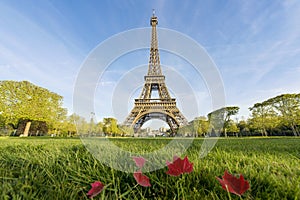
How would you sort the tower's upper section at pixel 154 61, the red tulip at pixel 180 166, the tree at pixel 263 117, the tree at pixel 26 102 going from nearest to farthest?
the red tulip at pixel 180 166 → the tree at pixel 26 102 → the tower's upper section at pixel 154 61 → the tree at pixel 263 117

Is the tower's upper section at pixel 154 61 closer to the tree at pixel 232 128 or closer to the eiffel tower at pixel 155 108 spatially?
the eiffel tower at pixel 155 108

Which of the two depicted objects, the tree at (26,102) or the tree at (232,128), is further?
the tree at (232,128)

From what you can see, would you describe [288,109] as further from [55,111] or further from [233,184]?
[55,111]

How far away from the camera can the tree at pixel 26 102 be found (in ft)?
52.2

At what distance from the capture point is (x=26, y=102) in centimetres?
1669

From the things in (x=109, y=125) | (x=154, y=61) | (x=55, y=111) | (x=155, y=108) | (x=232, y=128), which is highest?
(x=154, y=61)

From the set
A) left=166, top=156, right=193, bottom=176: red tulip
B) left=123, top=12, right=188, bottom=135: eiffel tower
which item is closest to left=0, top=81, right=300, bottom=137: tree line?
left=123, top=12, right=188, bottom=135: eiffel tower

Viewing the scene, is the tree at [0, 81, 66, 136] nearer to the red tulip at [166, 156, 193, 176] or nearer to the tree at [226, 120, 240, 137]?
the red tulip at [166, 156, 193, 176]

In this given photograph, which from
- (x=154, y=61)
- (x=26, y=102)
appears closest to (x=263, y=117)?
(x=154, y=61)

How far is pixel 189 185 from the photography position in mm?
655

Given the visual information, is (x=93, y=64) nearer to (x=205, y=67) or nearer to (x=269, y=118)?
(x=205, y=67)

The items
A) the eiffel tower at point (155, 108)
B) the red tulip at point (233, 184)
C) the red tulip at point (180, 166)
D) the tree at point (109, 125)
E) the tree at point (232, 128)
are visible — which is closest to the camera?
the red tulip at point (233, 184)

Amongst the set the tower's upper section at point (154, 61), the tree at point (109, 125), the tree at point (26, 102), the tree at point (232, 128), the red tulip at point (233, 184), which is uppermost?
the tower's upper section at point (154, 61)

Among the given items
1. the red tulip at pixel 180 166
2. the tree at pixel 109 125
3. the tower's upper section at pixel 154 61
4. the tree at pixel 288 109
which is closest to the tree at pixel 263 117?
the tree at pixel 288 109
